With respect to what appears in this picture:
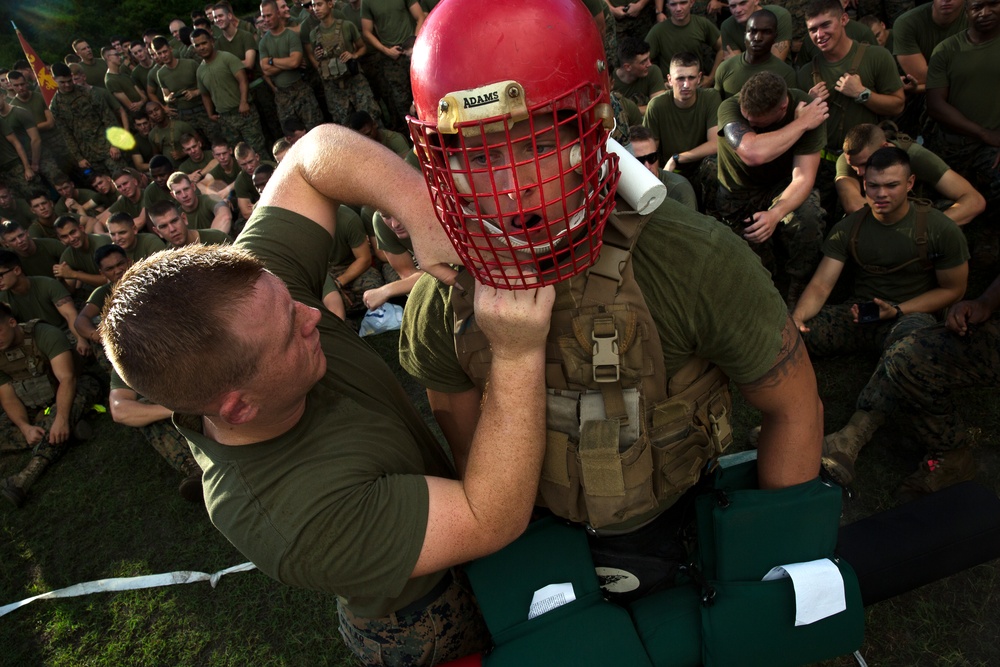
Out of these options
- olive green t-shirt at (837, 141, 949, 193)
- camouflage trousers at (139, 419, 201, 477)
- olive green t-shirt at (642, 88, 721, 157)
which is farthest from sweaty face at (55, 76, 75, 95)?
olive green t-shirt at (837, 141, 949, 193)

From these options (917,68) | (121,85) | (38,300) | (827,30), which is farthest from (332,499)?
(121,85)

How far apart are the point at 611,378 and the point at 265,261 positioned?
1228mm

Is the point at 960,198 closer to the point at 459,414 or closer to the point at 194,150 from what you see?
the point at 459,414

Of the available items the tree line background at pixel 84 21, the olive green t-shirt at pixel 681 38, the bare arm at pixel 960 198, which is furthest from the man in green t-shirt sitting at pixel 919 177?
the tree line background at pixel 84 21

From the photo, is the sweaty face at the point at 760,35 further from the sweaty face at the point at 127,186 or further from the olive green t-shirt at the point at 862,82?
the sweaty face at the point at 127,186

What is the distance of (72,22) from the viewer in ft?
84.0

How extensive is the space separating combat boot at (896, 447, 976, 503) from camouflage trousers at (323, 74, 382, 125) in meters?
8.75

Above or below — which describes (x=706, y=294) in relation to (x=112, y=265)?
above

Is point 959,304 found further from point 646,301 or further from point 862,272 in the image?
point 646,301

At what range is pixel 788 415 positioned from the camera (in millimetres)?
1820

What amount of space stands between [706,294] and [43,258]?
30.7ft

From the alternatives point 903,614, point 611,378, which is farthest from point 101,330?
point 903,614

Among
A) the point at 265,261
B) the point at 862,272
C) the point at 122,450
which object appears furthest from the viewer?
the point at 122,450

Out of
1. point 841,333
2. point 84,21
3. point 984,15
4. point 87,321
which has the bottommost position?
point 841,333
